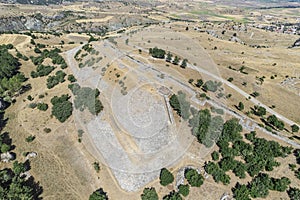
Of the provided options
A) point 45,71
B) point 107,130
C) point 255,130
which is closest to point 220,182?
point 255,130

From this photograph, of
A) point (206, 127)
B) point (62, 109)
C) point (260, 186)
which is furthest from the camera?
point (62, 109)

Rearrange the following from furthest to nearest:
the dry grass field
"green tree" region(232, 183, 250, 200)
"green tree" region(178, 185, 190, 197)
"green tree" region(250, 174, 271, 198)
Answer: the dry grass field < "green tree" region(178, 185, 190, 197) < "green tree" region(250, 174, 271, 198) < "green tree" region(232, 183, 250, 200)

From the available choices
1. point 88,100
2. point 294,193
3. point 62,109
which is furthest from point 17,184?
point 294,193

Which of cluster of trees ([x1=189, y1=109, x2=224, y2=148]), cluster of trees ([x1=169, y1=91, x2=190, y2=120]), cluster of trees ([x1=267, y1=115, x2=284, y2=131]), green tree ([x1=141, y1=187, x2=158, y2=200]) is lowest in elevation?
green tree ([x1=141, y1=187, x2=158, y2=200])

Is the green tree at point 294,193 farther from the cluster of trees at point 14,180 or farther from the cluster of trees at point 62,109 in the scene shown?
the cluster of trees at point 62,109

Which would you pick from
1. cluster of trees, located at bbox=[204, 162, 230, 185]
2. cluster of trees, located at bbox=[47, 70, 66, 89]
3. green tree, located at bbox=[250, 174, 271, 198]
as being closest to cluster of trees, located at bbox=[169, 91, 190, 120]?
cluster of trees, located at bbox=[204, 162, 230, 185]

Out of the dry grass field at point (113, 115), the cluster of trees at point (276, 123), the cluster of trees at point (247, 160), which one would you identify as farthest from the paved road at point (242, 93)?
the cluster of trees at point (247, 160)

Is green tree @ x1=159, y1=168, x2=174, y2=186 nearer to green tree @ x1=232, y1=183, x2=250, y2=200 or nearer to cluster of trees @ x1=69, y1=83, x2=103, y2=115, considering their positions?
green tree @ x1=232, y1=183, x2=250, y2=200

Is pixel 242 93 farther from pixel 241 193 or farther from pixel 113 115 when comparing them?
pixel 113 115
